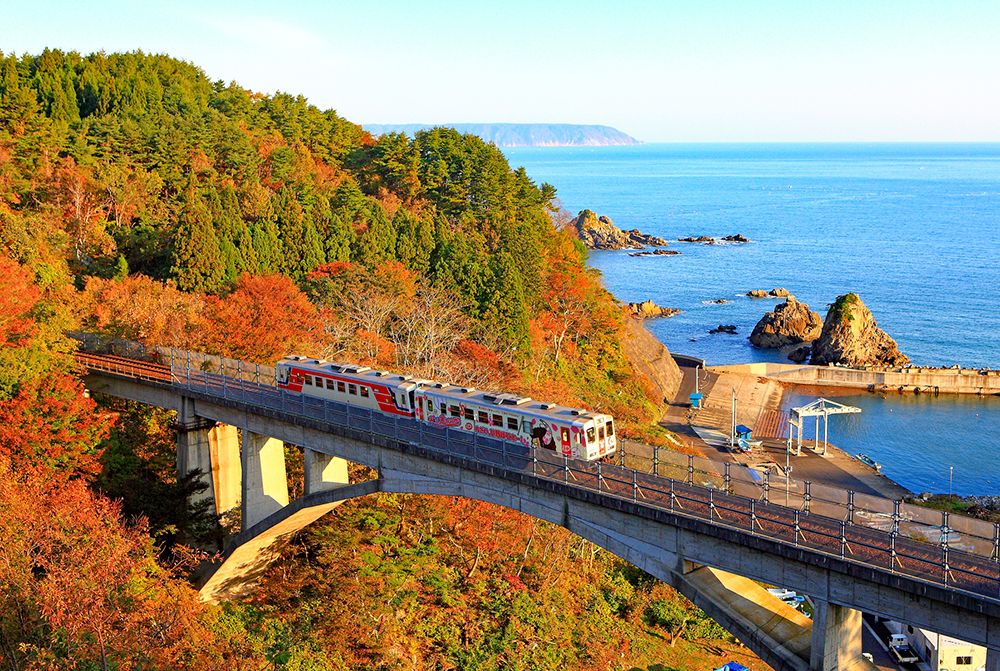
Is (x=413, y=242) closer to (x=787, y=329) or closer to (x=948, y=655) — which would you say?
(x=948, y=655)

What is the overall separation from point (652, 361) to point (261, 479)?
1898 inches

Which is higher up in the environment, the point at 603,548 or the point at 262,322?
the point at 262,322

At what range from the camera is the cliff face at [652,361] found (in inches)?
2913

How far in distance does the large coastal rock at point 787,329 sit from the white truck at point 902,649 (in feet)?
188

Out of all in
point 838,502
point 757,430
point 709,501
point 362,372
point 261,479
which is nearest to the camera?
point 838,502

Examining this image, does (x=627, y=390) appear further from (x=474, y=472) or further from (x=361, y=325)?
(x=474, y=472)

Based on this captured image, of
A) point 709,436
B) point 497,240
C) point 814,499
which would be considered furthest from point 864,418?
point 814,499

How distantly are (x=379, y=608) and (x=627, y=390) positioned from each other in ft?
127

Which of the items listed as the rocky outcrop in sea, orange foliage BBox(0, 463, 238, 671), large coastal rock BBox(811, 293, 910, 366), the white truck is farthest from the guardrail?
the rocky outcrop in sea

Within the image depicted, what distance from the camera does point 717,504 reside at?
21.4m

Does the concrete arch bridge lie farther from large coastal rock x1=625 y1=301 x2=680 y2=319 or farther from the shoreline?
large coastal rock x1=625 y1=301 x2=680 y2=319

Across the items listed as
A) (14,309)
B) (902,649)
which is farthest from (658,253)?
(14,309)

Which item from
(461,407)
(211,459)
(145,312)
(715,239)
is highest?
(145,312)

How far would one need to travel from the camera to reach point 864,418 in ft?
234
